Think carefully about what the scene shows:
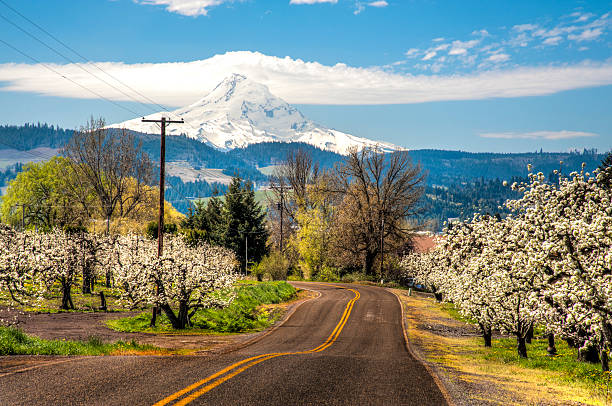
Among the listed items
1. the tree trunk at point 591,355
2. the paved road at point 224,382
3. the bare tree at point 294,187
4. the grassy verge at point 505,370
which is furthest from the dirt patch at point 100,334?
the bare tree at point 294,187

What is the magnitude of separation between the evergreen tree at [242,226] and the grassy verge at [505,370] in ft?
132

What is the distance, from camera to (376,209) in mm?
71812

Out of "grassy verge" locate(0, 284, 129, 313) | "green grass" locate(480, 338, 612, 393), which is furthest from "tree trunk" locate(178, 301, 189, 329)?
"green grass" locate(480, 338, 612, 393)

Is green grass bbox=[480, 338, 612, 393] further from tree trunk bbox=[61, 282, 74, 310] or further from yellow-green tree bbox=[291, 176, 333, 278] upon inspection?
yellow-green tree bbox=[291, 176, 333, 278]

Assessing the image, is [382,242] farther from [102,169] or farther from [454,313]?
[102,169]

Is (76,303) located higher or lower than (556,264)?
lower

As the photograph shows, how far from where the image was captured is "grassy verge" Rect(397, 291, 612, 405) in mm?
11445

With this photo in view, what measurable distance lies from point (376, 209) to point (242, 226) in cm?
2073

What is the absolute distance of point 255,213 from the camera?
74562 millimetres

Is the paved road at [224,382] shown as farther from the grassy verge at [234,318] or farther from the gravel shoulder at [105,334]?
the grassy verge at [234,318]

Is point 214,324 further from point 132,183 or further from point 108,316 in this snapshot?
point 132,183

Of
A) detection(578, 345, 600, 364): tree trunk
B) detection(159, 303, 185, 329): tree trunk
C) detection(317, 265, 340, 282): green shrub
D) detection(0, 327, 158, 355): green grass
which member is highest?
Answer: detection(0, 327, 158, 355): green grass

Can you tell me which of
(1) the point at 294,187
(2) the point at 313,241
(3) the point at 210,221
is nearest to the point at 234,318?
(2) the point at 313,241

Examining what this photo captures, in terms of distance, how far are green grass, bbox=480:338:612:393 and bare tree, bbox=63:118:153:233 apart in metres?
57.2
